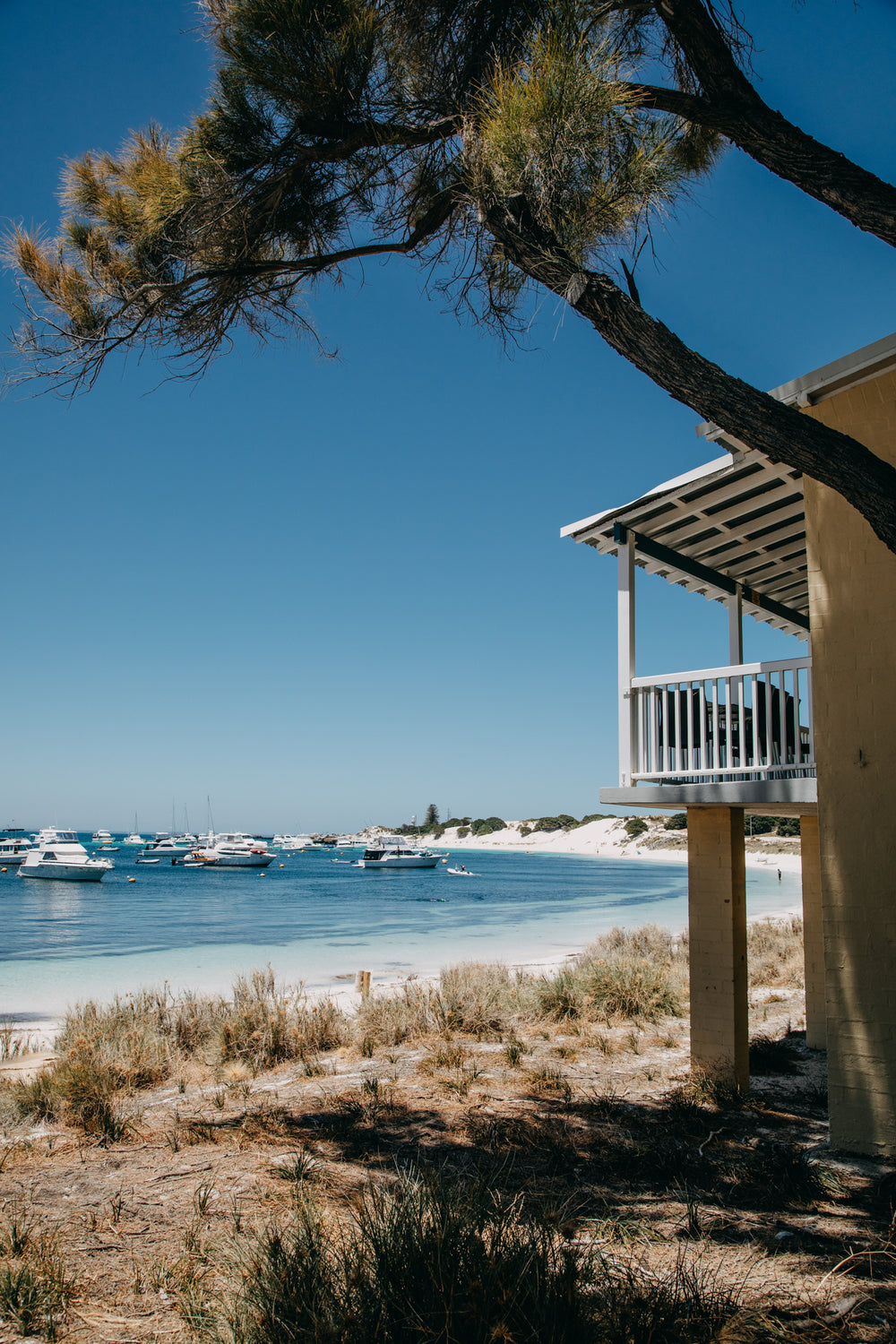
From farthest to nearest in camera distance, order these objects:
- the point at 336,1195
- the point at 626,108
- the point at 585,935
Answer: the point at 585,935 < the point at 626,108 < the point at 336,1195

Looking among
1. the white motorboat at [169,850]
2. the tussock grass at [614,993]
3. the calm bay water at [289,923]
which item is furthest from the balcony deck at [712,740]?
the white motorboat at [169,850]

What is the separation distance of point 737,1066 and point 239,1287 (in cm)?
528

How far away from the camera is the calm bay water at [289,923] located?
20656 millimetres

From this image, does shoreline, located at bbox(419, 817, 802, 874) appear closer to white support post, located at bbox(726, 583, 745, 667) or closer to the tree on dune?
white support post, located at bbox(726, 583, 745, 667)

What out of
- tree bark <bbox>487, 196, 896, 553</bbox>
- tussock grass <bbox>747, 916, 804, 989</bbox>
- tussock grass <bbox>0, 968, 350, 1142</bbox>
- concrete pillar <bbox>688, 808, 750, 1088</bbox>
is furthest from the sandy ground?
tussock grass <bbox>747, 916, 804, 989</bbox>

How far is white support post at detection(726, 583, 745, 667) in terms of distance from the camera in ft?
28.6

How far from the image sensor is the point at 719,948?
23.2ft

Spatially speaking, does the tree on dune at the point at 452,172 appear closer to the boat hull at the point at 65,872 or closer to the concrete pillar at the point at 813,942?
the concrete pillar at the point at 813,942

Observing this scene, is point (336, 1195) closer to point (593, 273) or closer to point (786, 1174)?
point (786, 1174)

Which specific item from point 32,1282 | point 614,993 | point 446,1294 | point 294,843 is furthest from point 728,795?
point 294,843

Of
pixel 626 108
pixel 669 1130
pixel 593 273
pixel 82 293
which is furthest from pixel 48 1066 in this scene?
pixel 626 108

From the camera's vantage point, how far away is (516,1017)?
10055 mm

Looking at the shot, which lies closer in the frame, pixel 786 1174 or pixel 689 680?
pixel 786 1174

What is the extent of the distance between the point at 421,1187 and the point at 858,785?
371 cm
